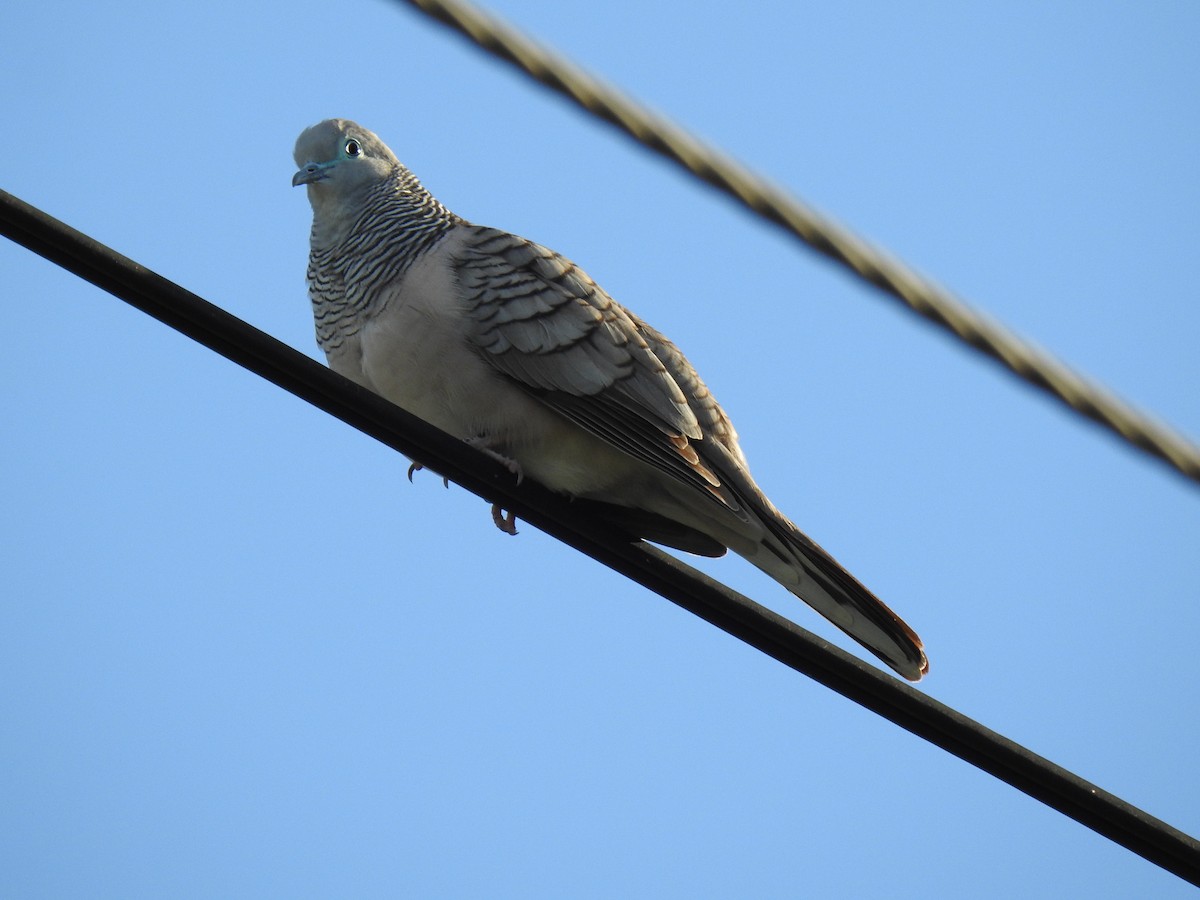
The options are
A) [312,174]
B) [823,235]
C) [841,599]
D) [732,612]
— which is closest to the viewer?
[823,235]

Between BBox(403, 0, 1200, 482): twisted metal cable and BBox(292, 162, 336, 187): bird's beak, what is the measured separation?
2.80 m

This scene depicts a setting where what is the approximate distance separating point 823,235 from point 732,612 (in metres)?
0.88

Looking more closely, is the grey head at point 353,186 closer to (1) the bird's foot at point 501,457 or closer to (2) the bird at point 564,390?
(2) the bird at point 564,390

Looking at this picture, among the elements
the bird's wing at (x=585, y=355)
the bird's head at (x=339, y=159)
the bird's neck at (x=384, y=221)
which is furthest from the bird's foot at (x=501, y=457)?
the bird's head at (x=339, y=159)

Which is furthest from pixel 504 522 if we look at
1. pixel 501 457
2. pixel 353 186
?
pixel 353 186

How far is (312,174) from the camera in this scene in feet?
18.3

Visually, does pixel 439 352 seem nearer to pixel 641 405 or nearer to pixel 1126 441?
pixel 641 405

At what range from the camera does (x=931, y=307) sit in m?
3.05

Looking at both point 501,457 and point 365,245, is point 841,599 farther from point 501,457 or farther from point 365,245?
point 365,245

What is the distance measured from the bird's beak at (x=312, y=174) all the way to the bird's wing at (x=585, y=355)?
2.47 ft

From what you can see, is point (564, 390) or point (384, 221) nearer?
point (564, 390)

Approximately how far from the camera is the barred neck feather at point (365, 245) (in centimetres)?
510

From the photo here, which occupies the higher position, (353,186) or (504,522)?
(353,186)

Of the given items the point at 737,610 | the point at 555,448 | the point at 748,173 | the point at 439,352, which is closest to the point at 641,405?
the point at 555,448
